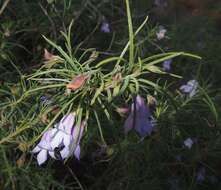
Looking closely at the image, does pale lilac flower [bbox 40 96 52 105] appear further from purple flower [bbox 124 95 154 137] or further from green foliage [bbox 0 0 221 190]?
purple flower [bbox 124 95 154 137]

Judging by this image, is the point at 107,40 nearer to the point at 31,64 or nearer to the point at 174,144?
the point at 31,64

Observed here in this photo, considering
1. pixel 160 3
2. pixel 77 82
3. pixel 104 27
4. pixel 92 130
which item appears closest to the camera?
pixel 77 82

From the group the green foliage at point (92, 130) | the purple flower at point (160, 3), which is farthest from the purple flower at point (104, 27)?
the purple flower at point (160, 3)

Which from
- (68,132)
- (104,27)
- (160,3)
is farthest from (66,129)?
(160,3)

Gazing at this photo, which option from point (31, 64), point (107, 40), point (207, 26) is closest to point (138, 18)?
point (107, 40)

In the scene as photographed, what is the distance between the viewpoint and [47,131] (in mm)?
1324

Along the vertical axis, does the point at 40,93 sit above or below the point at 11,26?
above

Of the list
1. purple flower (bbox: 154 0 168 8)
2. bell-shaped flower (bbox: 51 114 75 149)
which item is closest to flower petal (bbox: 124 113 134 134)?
bell-shaped flower (bbox: 51 114 75 149)

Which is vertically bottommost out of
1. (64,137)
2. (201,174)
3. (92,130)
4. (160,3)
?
(201,174)

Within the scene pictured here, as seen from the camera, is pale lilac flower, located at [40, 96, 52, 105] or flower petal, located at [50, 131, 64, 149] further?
pale lilac flower, located at [40, 96, 52, 105]

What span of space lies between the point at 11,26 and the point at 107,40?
557 millimetres

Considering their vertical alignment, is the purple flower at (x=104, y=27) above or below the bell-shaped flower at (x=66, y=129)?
below

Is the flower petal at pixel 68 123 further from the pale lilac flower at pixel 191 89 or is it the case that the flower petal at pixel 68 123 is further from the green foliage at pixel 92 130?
the pale lilac flower at pixel 191 89

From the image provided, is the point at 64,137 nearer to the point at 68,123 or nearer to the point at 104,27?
the point at 68,123
